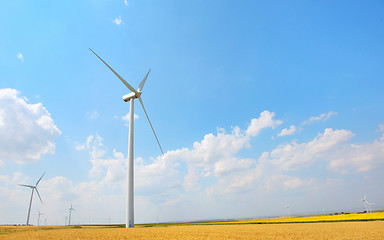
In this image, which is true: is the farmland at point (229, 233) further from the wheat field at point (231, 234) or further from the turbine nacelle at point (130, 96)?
the turbine nacelle at point (130, 96)

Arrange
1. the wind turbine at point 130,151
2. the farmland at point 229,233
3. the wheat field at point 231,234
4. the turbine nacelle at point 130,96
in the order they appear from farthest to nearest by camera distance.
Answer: the turbine nacelle at point 130,96, the wind turbine at point 130,151, the farmland at point 229,233, the wheat field at point 231,234

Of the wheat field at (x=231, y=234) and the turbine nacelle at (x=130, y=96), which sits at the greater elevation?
the turbine nacelle at (x=130, y=96)

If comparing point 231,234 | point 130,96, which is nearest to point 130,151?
point 130,96

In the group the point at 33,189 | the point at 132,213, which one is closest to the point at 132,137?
the point at 132,213

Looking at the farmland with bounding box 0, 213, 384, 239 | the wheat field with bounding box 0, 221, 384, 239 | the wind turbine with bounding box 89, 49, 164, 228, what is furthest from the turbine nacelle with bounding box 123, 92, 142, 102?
the wheat field with bounding box 0, 221, 384, 239

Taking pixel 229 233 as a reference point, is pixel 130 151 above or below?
above

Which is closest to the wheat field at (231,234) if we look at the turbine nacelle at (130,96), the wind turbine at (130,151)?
the wind turbine at (130,151)

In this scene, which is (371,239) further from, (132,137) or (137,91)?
(137,91)

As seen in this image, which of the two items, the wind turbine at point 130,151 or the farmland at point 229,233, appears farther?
the wind turbine at point 130,151

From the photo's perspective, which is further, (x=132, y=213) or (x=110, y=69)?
(x=110, y=69)

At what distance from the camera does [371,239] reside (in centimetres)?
2205

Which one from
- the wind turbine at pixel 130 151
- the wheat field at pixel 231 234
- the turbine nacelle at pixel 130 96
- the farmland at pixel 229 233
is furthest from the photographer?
the turbine nacelle at pixel 130 96

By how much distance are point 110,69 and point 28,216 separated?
339 ft

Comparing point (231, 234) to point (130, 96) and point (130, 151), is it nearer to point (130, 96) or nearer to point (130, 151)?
point (130, 151)
